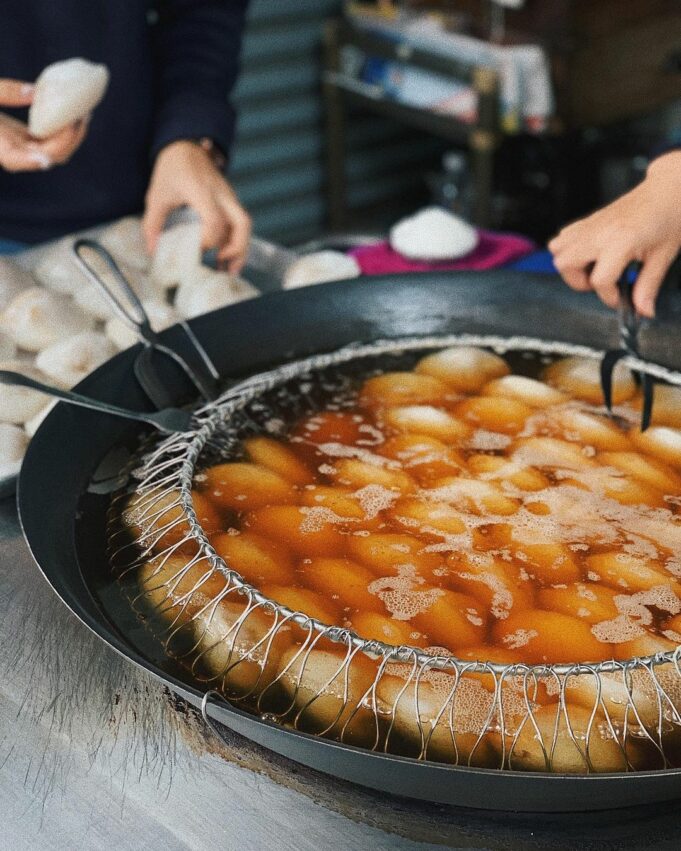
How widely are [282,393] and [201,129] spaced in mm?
924

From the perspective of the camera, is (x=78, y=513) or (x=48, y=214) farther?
(x=48, y=214)

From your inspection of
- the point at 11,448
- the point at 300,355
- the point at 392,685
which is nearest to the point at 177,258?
the point at 300,355

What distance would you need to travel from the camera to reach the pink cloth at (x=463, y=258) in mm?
2383

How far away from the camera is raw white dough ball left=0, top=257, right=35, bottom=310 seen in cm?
177

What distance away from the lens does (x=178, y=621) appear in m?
1.09

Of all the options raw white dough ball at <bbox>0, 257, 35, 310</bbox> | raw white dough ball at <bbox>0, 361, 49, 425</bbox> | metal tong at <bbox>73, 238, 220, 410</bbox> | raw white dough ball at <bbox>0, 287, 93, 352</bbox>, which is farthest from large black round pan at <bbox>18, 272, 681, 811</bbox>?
raw white dough ball at <bbox>0, 257, 35, 310</bbox>

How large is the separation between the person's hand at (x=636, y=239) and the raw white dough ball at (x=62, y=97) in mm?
927

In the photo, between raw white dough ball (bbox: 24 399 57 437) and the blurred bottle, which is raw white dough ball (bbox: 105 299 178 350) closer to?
raw white dough ball (bbox: 24 399 57 437)

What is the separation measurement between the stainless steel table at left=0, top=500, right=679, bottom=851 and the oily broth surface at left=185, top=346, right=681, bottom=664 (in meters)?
0.17

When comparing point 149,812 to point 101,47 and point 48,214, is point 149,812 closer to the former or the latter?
point 48,214

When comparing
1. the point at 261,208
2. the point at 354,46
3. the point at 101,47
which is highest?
the point at 101,47

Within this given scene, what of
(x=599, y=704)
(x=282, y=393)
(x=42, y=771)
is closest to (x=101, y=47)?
(x=282, y=393)

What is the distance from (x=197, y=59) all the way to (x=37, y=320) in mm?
983

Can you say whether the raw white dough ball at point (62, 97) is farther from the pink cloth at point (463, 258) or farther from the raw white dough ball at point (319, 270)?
the pink cloth at point (463, 258)
